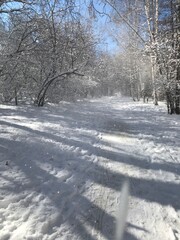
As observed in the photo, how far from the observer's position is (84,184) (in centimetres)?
533

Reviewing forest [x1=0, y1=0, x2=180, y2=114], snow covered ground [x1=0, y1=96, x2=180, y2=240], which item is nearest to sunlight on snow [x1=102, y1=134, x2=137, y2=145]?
snow covered ground [x1=0, y1=96, x2=180, y2=240]

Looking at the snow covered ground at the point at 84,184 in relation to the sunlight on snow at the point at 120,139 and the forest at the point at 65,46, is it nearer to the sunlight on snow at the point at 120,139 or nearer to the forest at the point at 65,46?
the sunlight on snow at the point at 120,139

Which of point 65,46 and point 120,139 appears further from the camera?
point 65,46

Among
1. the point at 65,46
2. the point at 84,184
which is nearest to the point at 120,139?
the point at 84,184

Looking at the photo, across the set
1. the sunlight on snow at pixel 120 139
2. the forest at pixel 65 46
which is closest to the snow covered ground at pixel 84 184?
the sunlight on snow at pixel 120 139

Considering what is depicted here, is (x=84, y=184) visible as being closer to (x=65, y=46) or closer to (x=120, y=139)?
(x=120, y=139)

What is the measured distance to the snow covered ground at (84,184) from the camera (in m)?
3.90

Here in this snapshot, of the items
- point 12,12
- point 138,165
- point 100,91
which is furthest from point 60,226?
point 100,91

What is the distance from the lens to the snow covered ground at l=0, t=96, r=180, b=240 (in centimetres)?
390

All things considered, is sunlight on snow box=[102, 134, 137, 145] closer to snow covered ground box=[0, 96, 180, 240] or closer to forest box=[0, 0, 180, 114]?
snow covered ground box=[0, 96, 180, 240]

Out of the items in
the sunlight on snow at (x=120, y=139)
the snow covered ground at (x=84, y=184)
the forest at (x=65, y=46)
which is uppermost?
the forest at (x=65, y=46)

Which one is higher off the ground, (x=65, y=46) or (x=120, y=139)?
(x=65, y=46)

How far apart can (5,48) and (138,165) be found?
1238 centimetres

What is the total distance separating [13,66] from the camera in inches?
605
